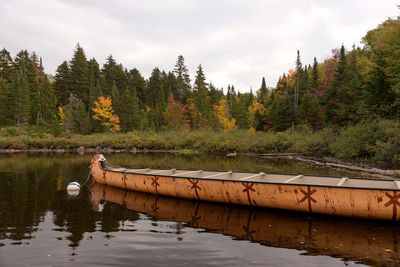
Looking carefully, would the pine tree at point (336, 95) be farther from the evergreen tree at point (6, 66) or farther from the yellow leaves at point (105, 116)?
the evergreen tree at point (6, 66)

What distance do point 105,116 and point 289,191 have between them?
52.8 m

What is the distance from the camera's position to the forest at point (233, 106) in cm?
2436

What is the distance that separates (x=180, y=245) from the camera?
6559 millimetres

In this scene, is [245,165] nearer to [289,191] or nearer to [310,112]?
[289,191]

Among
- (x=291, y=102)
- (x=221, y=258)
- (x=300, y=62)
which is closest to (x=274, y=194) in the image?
(x=221, y=258)

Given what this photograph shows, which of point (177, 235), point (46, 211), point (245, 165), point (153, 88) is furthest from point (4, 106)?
point (177, 235)

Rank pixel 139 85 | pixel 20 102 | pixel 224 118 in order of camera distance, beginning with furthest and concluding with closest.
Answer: pixel 139 85, pixel 224 118, pixel 20 102

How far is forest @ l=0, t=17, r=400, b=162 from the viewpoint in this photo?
79.9 feet

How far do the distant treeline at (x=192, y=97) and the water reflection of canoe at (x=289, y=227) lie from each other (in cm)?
1875

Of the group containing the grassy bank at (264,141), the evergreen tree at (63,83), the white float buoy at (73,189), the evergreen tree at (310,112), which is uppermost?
the evergreen tree at (63,83)

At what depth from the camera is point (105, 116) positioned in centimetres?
5631

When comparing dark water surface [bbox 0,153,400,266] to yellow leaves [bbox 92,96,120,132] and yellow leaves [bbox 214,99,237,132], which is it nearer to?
yellow leaves [bbox 92,96,120,132]

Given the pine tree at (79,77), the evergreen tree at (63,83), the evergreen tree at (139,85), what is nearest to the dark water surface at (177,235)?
the pine tree at (79,77)

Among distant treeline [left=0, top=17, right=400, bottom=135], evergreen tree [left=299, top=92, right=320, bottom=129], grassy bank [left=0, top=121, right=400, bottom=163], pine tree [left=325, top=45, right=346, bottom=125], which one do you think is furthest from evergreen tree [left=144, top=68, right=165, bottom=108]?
pine tree [left=325, top=45, right=346, bottom=125]
